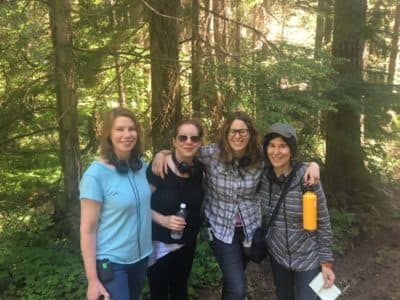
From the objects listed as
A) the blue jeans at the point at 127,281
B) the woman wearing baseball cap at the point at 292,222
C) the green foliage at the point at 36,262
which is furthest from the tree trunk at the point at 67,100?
the woman wearing baseball cap at the point at 292,222

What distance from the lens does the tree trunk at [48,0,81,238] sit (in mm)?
5117

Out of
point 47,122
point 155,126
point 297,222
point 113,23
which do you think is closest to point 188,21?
point 113,23

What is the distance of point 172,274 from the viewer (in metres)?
4.06

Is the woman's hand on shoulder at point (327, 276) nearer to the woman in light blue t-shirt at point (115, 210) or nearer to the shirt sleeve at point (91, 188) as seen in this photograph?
the woman in light blue t-shirt at point (115, 210)

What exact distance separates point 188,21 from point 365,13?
11.4 ft

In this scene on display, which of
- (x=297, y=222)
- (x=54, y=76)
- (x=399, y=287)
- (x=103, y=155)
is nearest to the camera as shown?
(x=103, y=155)

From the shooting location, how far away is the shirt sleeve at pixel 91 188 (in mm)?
3025

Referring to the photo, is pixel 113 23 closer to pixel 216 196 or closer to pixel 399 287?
pixel 216 196

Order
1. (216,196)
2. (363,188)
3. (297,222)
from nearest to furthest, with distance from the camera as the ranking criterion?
(297,222) → (216,196) → (363,188)

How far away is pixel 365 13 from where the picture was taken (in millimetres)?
7855

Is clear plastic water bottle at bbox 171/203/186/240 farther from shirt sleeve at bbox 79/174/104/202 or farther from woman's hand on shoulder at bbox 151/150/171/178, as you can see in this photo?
shirt sleeve at bbox 79/174/104/202

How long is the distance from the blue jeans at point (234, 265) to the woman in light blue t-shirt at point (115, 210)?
0.80m

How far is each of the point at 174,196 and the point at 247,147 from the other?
731mm

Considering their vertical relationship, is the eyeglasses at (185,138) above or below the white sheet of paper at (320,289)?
above
